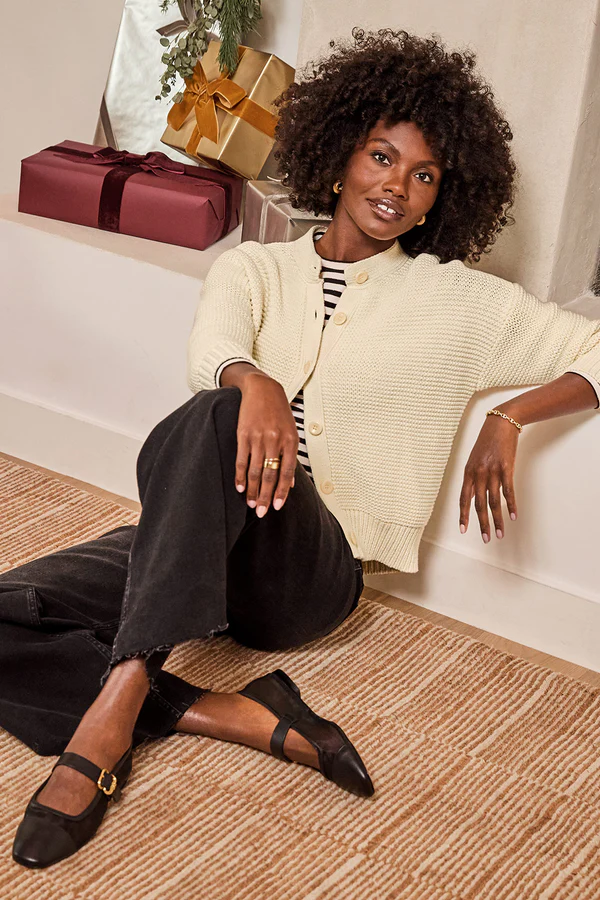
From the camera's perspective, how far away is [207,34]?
7.52 feet

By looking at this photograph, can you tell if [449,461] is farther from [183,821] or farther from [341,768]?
[183,821]

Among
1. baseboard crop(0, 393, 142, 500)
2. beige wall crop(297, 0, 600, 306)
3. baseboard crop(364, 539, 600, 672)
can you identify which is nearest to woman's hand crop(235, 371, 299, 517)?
baseboard crop(364, 539, 600, 672)

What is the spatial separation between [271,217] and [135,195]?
1.32 feet

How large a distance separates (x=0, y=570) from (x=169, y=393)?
48cm

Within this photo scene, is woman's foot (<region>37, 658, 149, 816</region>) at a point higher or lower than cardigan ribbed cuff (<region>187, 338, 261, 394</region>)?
lower

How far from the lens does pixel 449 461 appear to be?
67.4 inches

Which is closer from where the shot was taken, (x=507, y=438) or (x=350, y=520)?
(x=507, y=438)

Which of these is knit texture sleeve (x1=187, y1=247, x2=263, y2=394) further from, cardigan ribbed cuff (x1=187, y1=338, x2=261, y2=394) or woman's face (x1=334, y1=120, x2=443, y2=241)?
woman's face (x1=334, y1=120, x2=443, y2=241)

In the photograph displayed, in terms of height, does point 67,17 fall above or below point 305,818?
above

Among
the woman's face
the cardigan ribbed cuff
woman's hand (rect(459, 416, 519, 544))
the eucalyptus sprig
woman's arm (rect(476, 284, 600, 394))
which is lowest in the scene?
woman's hand (rect(459, 416, 519, 544))

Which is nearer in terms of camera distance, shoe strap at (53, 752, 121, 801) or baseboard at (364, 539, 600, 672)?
shoe strap at (53, 752, 121, 801)

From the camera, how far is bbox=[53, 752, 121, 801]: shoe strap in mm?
1151

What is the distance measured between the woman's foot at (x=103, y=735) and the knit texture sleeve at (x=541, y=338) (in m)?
0.71

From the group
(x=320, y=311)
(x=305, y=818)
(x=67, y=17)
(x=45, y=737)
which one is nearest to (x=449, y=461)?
(x=320, y=311)
